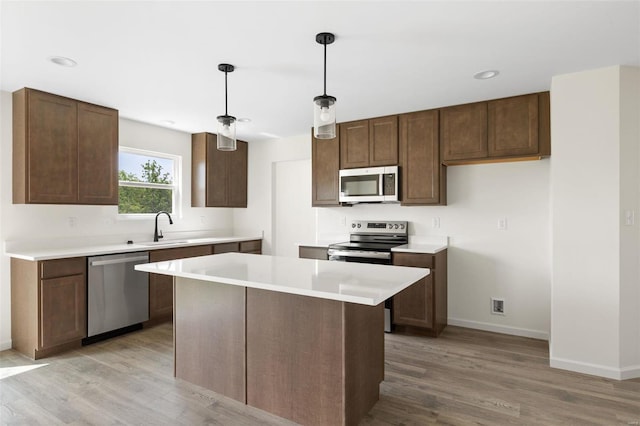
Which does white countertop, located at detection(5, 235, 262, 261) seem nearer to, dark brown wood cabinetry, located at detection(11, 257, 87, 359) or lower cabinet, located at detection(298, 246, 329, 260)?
dark brown wood cabinetry, located at detection(11, 257, 87, 359)

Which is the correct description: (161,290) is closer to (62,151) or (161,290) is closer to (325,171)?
(62,151)

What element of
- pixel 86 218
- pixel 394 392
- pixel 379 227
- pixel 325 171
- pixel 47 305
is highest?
pixel 325 171

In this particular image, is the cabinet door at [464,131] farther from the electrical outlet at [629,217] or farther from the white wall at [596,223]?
the electrical outlet at [629,217]

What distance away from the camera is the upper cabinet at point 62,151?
10.3 feet

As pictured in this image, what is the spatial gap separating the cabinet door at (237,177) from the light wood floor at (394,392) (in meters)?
2.54

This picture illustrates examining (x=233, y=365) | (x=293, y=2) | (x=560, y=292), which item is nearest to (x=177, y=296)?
(x=233, y=365)

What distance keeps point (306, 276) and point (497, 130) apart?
250 cm

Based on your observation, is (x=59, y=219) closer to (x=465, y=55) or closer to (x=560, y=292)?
(x=465, y=55)

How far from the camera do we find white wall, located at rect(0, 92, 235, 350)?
322 cm

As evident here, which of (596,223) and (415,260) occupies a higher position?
(596,223)

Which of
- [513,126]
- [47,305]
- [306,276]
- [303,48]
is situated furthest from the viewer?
[513,126]

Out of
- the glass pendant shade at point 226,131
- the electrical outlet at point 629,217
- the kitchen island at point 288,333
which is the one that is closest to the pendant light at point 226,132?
the glass pendant shade at point 226,131

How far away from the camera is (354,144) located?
425 cm

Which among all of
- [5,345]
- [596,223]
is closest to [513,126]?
[596,223]
